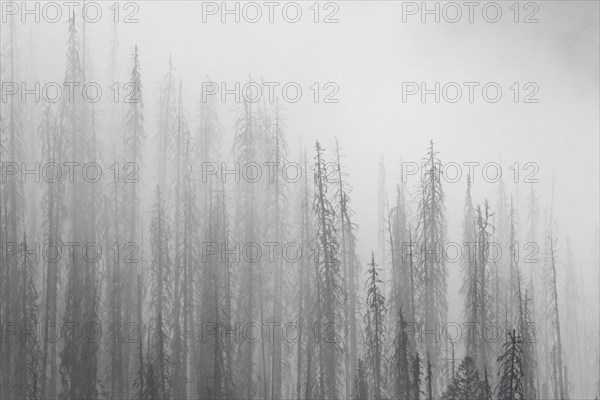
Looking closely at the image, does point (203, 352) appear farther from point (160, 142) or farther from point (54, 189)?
point (160, 142)

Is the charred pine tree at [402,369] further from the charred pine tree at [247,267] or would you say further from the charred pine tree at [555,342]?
the charred pine tree at [555,342]

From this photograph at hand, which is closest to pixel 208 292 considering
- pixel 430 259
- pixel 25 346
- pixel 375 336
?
pixel 375 336

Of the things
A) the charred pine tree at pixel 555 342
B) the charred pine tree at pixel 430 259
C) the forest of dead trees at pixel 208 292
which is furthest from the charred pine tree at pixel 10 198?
the charred pine tree at pixel 555 342

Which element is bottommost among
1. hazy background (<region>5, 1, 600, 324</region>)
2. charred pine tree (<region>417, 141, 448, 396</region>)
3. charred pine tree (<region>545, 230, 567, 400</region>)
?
charred pine tree (<region>545, 230, 567, 400</region>)

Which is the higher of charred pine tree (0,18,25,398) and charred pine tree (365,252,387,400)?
charred pine tree (0,18,25,398)

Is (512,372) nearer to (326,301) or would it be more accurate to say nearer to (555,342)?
(326,301)

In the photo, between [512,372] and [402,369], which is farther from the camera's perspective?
[402,369]

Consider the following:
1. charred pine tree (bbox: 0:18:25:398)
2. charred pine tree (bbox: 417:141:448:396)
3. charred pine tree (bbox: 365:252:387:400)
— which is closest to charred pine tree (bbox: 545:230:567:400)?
charred pine tree (bbox: 417:141:448:396)

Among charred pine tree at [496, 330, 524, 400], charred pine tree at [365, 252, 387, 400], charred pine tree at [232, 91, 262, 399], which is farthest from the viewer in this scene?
charred pine tree at [232, 91, 262, 399]

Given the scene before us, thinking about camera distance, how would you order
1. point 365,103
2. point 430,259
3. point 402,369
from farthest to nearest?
point 365,103 → point 430,259 → point 402,369

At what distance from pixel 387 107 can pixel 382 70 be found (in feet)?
18.3

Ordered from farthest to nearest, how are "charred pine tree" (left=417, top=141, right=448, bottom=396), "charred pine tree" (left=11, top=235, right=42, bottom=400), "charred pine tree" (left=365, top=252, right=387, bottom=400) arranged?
1. "charred pine tree" (left=417, top=141, right=448, bottom=396)
2. "charred pine tree" (left=365, top=252, right=387, bottom=400)
3. "charred pine tree" (left=11, top=235, right=42, bottom=400)

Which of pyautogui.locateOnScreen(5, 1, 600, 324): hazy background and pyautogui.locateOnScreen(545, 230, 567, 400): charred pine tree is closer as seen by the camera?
pyautogui.locateOnScreen(545, 230, 567, 400): charred pine tree

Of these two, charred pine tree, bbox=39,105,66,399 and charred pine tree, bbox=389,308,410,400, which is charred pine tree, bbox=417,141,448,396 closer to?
charred pine tree, bbox=389,308,410,400
